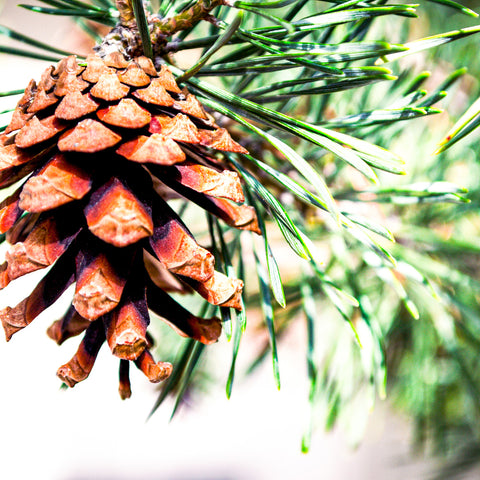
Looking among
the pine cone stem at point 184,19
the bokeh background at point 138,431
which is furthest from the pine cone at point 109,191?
the bokeh background at point 138,431

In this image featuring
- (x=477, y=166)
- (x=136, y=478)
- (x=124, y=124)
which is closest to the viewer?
(x=124, y=124)

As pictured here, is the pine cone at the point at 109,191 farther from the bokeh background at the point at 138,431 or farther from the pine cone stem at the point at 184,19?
the bokeh background at the point at 138,431

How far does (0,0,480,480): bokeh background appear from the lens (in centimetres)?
96

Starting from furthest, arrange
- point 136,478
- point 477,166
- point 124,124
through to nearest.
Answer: point 136,478 < point 477,166 < point 124,124

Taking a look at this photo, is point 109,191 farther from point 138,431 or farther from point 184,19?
point 138,431

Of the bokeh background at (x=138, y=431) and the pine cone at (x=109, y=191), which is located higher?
the pine cone at (x=109, y=191)

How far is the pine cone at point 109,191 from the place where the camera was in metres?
0.19

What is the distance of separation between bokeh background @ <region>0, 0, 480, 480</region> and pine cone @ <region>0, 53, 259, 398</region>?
0.71m

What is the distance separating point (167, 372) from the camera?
212 millimetres

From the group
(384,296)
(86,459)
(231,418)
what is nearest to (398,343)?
(384,296)

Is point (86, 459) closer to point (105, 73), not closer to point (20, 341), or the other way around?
point (20, 341)

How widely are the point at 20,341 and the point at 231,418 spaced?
18.5 inches

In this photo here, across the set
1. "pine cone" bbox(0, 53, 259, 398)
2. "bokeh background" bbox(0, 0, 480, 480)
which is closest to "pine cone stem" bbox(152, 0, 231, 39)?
"pine cone" bbox(0, 53, 259, 398)

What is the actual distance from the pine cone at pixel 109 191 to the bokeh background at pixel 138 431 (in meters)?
0.71
